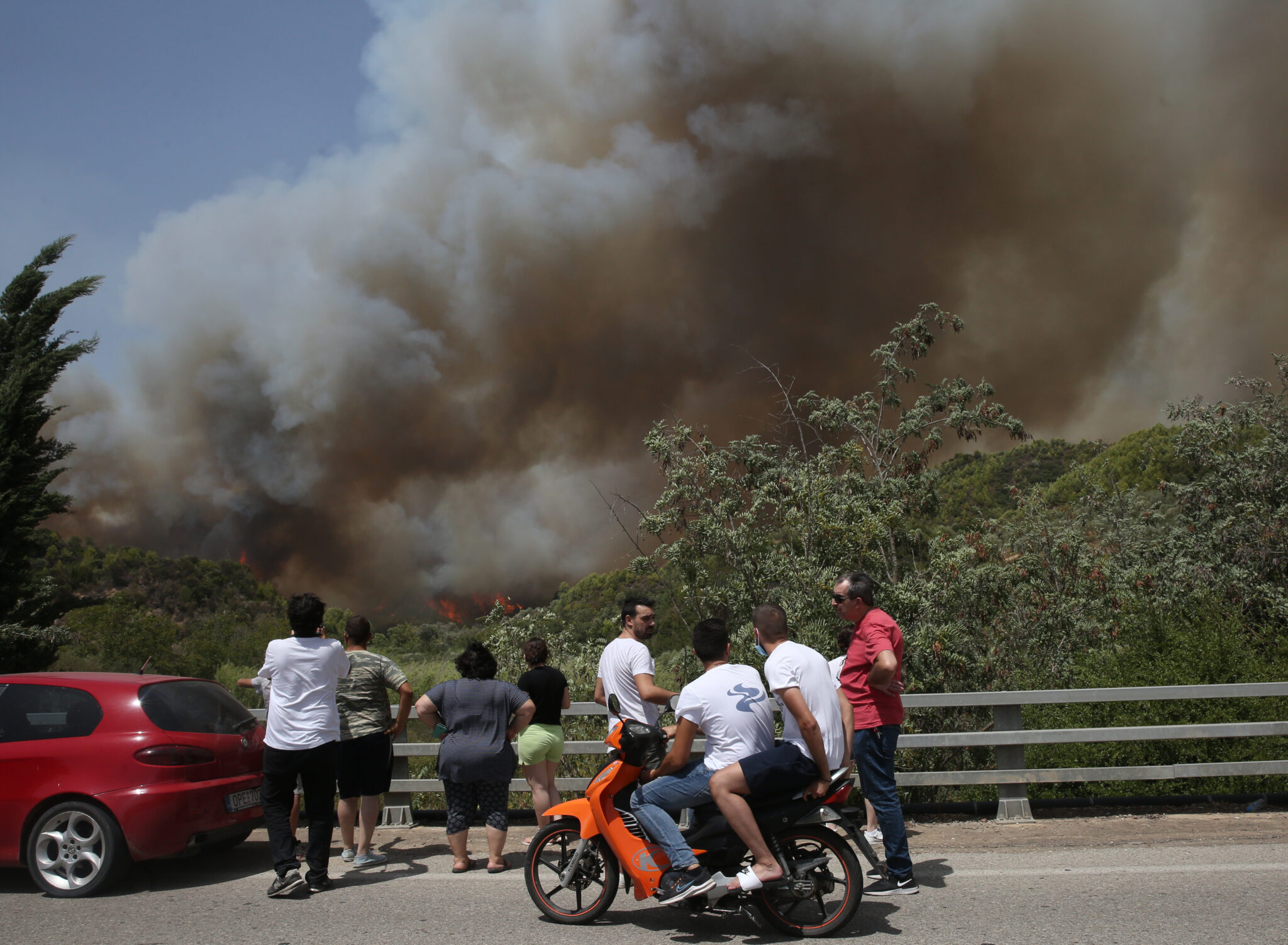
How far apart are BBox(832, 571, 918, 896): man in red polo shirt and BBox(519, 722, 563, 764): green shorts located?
1877 mm

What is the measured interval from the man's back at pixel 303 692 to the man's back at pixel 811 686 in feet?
8.36

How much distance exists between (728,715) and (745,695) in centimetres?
12

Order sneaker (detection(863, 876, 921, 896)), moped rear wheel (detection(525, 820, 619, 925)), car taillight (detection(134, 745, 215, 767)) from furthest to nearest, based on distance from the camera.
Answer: car taillight (detection(134, 745, 215, 767)) < sneaker (detection(863, 876, 921, 896)) < moped rear wheel (detection(525, 820, 619, 925))

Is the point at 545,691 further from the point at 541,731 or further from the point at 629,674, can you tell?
the point at 629,674

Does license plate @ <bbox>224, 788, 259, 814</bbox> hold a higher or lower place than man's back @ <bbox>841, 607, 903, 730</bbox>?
lower

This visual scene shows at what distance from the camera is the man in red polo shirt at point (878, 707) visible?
4473mm

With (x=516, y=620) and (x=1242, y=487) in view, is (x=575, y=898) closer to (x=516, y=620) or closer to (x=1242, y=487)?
(x=516, y=620)

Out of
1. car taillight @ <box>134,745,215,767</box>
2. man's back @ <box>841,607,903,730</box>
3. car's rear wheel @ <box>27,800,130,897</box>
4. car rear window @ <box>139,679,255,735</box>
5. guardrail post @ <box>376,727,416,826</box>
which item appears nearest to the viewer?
man's back @ <box>841,607,903,730</box>

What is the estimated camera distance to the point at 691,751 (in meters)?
3.99

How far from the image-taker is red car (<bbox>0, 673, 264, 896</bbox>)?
4.77 metres

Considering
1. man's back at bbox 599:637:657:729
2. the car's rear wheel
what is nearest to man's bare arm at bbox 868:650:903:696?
man's back at bbox 599:637:657:729

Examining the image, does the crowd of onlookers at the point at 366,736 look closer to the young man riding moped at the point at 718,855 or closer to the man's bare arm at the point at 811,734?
the young man riding moped at the point at 718,855

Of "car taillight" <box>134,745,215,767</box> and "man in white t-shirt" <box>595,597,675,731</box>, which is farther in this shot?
"man in white t-shirt" <box>595,597,675,731</box>

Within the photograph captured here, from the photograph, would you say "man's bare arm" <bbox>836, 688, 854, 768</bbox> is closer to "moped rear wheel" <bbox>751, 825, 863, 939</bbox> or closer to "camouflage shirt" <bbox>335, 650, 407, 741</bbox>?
"moped rear wheel" <bbox>751, 825, 863, 939</bbox>
